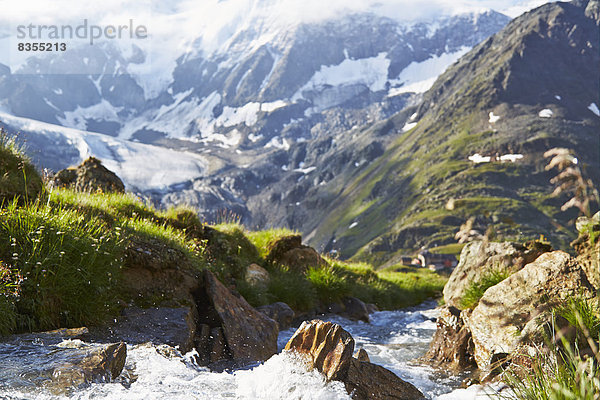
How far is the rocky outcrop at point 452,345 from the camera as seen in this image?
1080 cm

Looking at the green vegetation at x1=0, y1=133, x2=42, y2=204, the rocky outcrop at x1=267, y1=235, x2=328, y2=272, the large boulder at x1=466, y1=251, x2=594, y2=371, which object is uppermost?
the green vegetation at x1=0, y1=133, x2=42, y2=204

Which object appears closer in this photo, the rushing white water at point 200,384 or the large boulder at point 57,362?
the large boulder at point 57,362

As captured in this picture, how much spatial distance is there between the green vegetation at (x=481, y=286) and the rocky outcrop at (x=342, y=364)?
6.57 metres

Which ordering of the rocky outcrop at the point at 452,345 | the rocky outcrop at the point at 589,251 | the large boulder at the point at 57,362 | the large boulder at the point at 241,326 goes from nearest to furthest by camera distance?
the large boulder at the point at 57,362 < the large boulder at the point at 241,326 < the rocky outcrop at the point at 589,251 < the rocky outcrop at the point at 452,345

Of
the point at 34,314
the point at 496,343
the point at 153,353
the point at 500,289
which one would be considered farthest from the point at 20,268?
the point at 500,289

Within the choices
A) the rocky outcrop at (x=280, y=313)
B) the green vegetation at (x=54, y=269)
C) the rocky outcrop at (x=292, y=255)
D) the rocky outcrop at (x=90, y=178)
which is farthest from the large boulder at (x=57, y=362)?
the rocky outcrop at (x=292, y=255)

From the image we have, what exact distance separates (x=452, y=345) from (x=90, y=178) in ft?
46.4

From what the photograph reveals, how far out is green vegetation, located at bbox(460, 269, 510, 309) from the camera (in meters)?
12.9

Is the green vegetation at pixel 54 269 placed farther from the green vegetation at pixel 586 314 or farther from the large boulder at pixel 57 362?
the green vegetation at pixel 586 314

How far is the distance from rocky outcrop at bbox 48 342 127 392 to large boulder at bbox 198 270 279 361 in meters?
3.21

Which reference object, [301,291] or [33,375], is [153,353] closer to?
[33,375]

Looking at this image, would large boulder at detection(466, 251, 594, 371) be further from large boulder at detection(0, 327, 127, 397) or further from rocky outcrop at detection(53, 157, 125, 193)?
rocky outcrop at detection(53, 157, 125, 193)

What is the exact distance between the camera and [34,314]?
291 inches

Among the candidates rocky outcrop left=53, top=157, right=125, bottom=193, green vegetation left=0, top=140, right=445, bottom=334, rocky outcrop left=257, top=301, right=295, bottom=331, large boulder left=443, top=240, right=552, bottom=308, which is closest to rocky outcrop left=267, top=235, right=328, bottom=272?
green vegetation left=0, top=140, right=445, bottom=334
